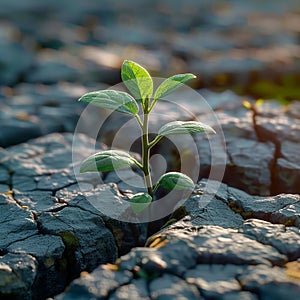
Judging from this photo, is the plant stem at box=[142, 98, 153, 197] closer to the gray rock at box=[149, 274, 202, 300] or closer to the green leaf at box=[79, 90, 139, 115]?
the green leaf at box=[79, 90, 139, 115]

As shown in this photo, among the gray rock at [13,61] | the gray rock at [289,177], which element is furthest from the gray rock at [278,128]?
the gray rock at [13,61]

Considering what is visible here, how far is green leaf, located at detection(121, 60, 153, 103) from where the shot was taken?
186cm

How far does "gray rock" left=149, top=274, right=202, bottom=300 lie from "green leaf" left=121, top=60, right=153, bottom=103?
711mm

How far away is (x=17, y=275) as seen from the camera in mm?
1686

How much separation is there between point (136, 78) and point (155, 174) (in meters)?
0.78

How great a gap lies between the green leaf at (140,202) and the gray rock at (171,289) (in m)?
0.48

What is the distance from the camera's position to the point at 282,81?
14.2 feet

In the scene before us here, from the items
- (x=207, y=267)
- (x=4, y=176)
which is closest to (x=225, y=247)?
(x=207, y=267)

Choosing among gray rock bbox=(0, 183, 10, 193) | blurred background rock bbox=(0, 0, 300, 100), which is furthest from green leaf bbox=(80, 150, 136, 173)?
blurred background rock bbox=(0, 0, 300, 100)

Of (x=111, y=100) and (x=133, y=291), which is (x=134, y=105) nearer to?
(x=111, y=100)

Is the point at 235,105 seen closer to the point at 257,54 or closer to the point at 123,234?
the point at 123,234

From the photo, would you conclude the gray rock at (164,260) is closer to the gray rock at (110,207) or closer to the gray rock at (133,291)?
the gray rock at (133,291)

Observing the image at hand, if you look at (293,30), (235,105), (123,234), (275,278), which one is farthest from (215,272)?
(293,30)

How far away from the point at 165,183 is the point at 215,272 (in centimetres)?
47
